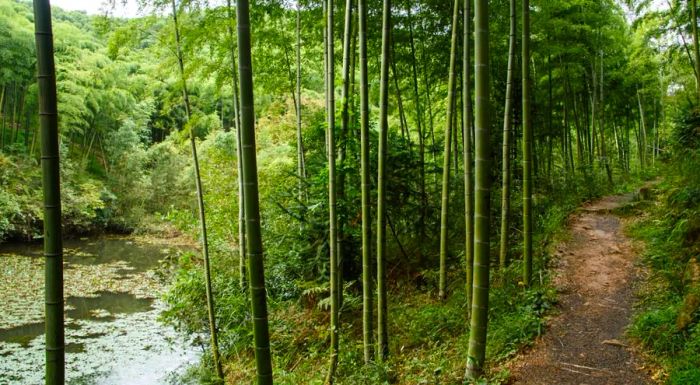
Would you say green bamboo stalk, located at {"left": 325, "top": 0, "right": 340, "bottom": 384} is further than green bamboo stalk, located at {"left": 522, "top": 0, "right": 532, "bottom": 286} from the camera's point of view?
No

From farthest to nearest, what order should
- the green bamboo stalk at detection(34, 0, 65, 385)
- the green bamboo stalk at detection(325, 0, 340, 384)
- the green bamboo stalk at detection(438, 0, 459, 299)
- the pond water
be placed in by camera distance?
1. the pond water
2. the green bamboo stalk at detection(438, 0, 459, 299)
3. the green bamboo stalk at detection(325, 0, 340, 384)
4. the green bamboo stalk at detection(34, 0, 65, 385)

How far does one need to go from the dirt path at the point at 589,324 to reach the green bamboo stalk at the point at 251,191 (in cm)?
243

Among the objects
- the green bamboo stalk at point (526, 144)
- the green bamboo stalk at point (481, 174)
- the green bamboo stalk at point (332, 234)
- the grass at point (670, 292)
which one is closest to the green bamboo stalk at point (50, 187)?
the green bamboo stalk at point (481, 174)

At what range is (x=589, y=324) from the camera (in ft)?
15.2

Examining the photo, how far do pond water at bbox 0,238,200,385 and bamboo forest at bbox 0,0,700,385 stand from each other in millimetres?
56

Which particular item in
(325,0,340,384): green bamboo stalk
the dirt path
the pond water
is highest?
(325,0,340,384): green bamboo stalk

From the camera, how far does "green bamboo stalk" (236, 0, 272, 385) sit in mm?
2135

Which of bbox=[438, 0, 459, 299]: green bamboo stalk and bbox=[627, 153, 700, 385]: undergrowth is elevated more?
bbox=[438, 0, 459, 299]: green bamboo stalk

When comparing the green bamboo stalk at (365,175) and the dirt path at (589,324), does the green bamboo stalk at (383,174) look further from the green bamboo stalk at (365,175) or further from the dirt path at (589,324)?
the dirt path at (589,324)

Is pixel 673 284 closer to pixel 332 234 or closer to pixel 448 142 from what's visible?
pixel 448 142

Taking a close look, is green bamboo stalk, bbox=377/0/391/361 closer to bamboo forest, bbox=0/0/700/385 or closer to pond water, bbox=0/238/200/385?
bamboo forest, bbox=0/0/700/385

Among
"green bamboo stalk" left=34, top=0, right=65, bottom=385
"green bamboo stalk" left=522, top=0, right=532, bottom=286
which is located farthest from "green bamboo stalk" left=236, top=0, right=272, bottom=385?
"green bamboo stalk" left=522, top=0, right=532, bottom=286

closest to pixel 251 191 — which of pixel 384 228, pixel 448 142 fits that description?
pixel 384 228

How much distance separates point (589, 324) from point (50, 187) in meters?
4.60
